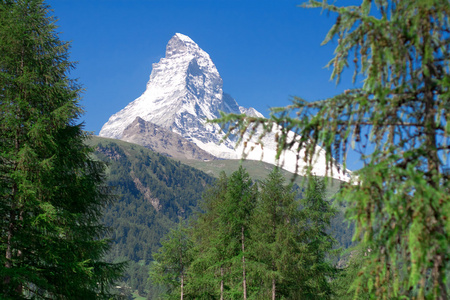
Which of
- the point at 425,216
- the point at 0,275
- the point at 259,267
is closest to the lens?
the point at 425,216

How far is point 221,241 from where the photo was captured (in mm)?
20797

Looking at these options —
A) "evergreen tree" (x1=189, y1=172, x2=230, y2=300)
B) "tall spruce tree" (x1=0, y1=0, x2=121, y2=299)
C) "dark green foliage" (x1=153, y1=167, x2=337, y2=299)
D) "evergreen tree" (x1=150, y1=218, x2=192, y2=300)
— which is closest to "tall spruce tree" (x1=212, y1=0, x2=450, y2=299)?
"tall spruce tree" (x1=0, y1=0, x2=121, y2=299)

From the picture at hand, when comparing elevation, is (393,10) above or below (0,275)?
above

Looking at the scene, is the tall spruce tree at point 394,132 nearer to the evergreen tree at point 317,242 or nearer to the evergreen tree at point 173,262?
the evergreen tree at point 317,242

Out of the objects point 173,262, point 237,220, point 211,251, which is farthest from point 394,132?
point 173,262

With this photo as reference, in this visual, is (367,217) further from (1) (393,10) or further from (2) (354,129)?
(1) (393,10)

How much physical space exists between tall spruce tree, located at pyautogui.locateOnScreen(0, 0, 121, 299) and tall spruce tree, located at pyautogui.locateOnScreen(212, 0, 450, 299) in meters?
6.86

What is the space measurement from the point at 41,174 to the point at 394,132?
8790mm

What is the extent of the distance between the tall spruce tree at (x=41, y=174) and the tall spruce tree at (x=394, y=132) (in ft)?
22.5

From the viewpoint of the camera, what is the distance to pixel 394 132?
16.7ft

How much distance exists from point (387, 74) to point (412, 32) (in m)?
0.57

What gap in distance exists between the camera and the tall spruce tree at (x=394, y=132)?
428cm

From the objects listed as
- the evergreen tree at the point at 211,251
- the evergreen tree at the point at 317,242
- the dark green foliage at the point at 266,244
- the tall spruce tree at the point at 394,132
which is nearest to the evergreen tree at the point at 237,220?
the dark green foliage at the point at 266,244

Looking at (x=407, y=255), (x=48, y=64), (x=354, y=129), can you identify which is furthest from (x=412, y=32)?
(x=48, y=64)
